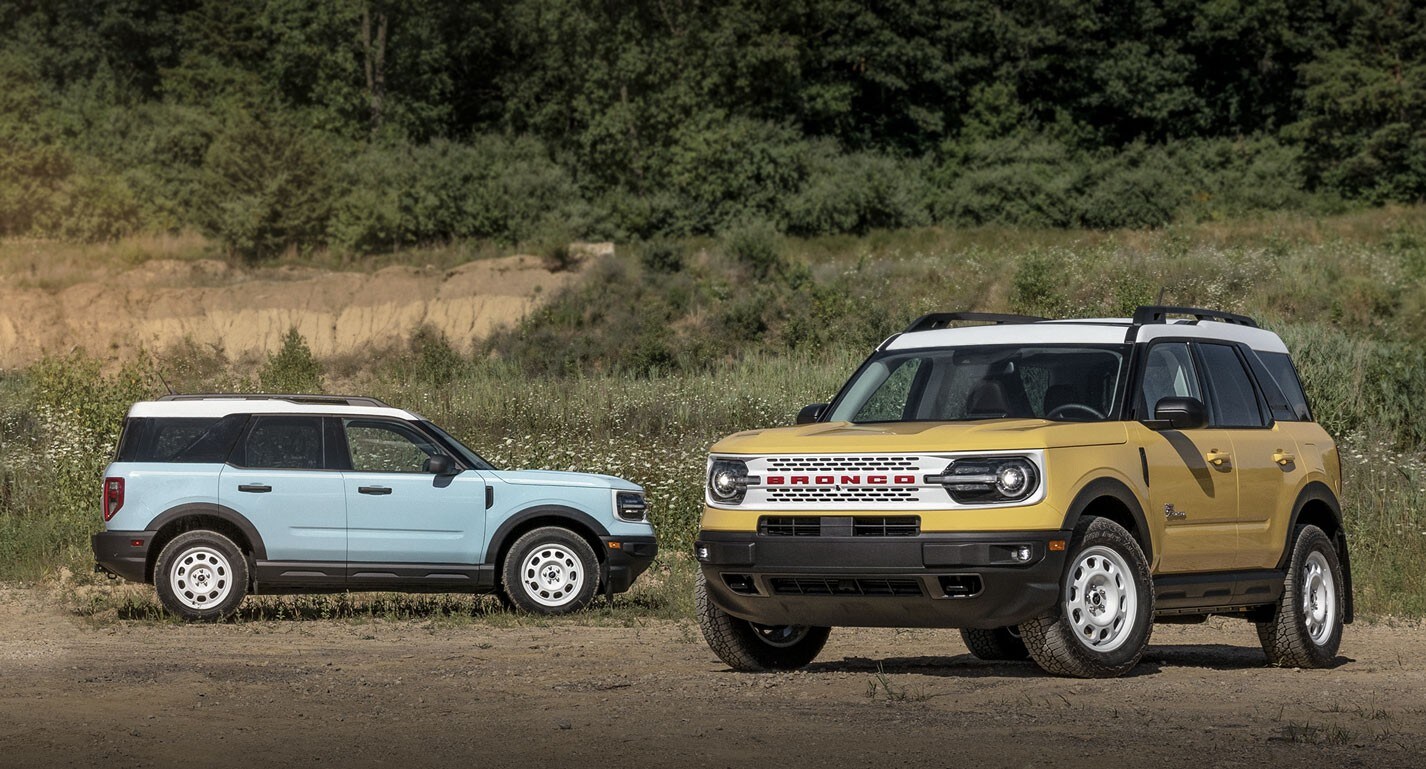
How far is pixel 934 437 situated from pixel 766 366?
1025 inches

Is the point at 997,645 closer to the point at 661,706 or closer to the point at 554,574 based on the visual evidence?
the point at 661,706

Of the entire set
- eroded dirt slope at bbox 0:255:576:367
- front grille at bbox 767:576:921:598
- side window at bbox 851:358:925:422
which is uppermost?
eroded dirt slope at bbox 0:255:576:367

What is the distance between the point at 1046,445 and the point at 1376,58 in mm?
59141

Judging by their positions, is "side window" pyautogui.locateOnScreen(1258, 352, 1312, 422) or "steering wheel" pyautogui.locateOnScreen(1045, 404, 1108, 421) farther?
"side window" pyautogui.locateOnScreen(1258, 352, 1312, 422)

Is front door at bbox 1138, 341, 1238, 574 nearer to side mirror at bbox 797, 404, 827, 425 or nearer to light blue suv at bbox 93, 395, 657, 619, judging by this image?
side mirror at bbox 797, 404, 827, 425

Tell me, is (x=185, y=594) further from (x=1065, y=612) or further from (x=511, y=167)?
(x=511, y=167)

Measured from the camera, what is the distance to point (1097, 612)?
34.4 ft

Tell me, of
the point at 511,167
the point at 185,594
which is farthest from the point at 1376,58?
the point at 185,594

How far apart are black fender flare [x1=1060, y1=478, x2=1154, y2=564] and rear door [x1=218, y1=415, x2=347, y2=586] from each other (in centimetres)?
783

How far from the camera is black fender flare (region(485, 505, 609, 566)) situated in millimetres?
16500

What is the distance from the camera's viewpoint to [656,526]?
21984 millimetres

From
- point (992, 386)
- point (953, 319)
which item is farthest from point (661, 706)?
point (953, 319)

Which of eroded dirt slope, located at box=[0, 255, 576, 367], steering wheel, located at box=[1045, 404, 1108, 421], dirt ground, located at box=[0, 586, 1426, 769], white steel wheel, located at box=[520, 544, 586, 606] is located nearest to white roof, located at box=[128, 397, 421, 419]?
white steel wheel, located at box=[520, 544, 586, 606]

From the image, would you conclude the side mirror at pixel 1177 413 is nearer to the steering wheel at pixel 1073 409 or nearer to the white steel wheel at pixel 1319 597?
the steering wheel at pixel 1073 409
